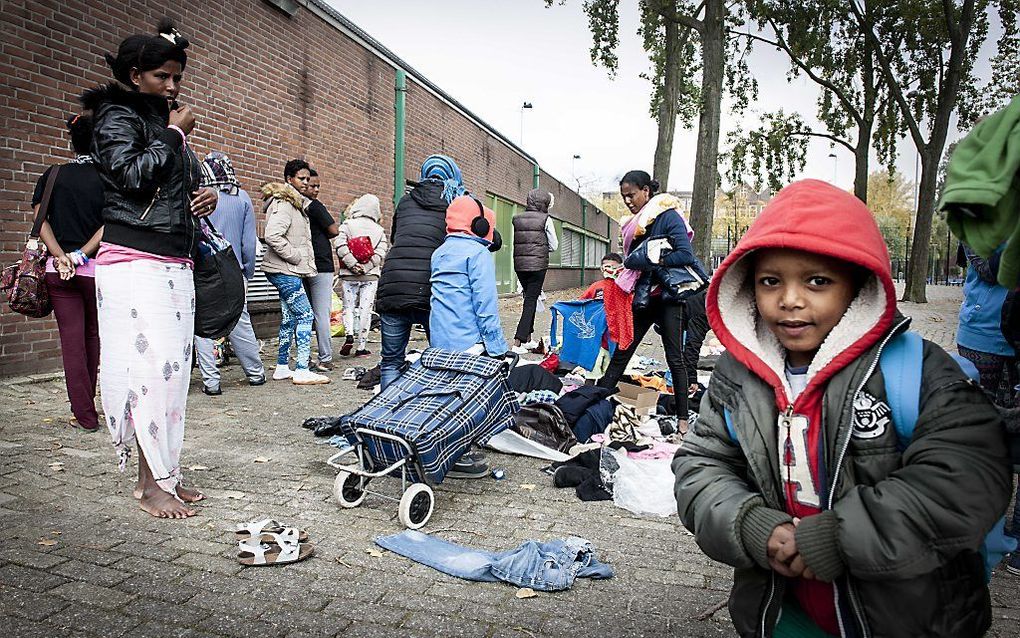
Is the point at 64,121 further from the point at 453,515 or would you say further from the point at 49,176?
the point at 453,515

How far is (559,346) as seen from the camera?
31.3ft

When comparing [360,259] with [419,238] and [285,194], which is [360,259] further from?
[419,238]

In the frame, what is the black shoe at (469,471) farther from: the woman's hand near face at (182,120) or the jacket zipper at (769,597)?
the jacket zipper at (769,597)

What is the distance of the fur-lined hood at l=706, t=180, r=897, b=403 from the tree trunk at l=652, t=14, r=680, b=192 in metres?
15.8

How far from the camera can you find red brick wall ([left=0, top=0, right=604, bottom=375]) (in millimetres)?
7438

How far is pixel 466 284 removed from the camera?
5.18 m

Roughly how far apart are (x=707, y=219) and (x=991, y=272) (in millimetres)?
11489

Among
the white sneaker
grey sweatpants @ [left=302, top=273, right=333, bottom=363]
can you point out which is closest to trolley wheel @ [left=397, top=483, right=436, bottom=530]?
the white sneaker

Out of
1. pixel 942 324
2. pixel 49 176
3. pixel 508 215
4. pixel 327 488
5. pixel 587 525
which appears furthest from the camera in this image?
pixel 508 215

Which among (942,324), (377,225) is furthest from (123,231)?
(942,324)

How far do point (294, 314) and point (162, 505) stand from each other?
4276 mm

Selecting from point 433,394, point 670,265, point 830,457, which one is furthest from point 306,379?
point 830,457

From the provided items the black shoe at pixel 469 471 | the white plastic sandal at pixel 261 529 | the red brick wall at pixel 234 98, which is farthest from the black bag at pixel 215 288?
the red brick wall at pixel 234 98

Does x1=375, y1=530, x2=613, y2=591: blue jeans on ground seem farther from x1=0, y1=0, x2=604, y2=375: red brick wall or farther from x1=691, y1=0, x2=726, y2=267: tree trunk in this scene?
x1=691, y1=0, x2=726, y2=267: tree trunk
